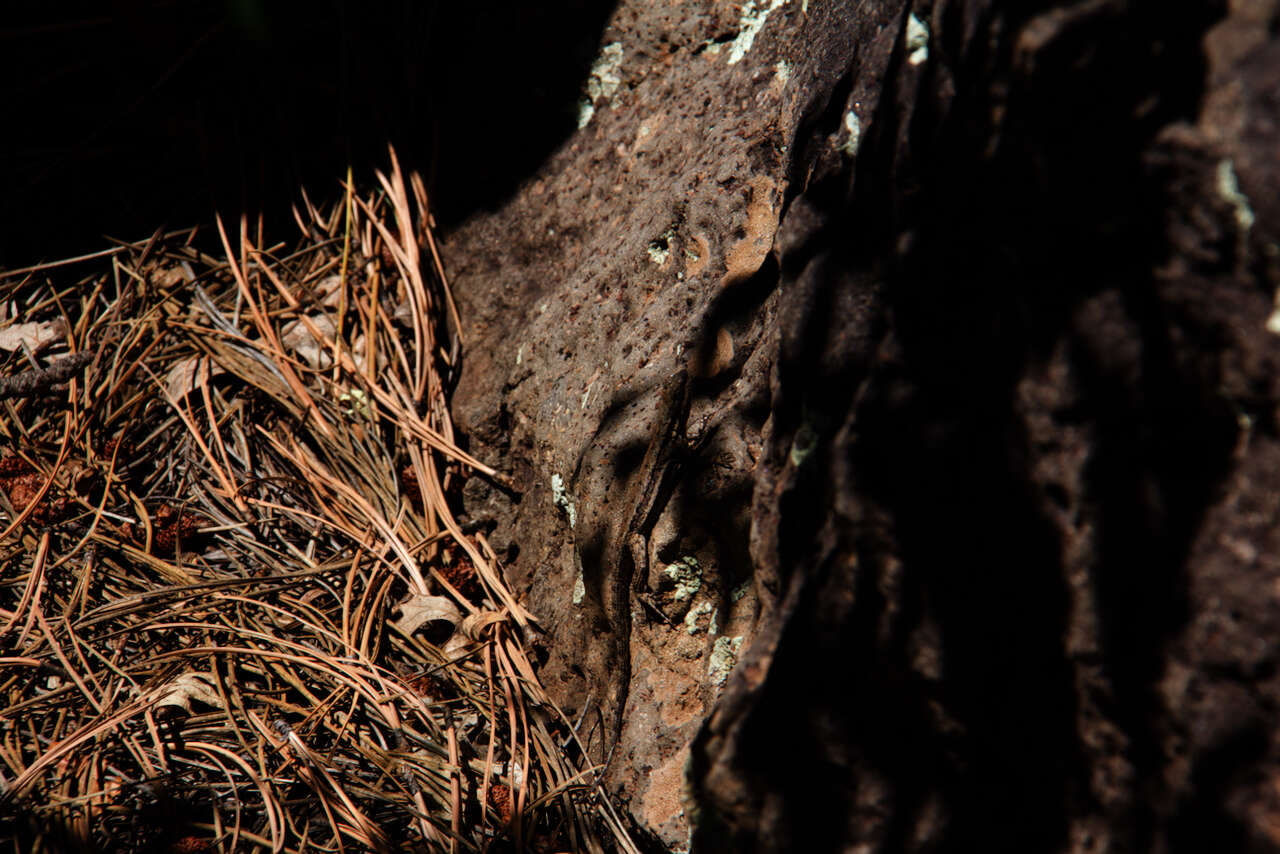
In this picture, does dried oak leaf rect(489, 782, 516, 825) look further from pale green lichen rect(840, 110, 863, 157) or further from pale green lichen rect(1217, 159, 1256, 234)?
pale green lichen rect(1217, 159, 1256, 234)

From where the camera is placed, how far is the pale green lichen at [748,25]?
1974 mm

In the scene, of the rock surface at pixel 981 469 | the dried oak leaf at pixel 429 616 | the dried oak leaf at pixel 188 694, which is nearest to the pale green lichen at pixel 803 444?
the rock surface at pixel 981 469

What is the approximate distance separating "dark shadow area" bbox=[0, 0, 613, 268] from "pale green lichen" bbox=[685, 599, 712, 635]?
1.59 metres

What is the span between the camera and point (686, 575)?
164 cm

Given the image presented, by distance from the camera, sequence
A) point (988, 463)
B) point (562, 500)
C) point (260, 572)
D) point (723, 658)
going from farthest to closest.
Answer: point (260, 572)
point (562, 500)
point (723, 658)
point (988, 463)

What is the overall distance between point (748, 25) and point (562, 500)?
4.23 ft

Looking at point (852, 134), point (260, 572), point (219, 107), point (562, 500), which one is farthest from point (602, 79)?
point (260, 572)

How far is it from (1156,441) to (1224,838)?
0.41m

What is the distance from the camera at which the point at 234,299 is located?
2607mm

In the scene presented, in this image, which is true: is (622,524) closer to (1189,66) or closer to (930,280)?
(930,280)

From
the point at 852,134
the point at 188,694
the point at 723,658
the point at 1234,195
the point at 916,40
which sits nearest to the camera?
the point at 1234,195

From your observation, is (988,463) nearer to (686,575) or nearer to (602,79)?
A: (686,575)

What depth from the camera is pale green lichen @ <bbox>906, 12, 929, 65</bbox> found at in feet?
3.94

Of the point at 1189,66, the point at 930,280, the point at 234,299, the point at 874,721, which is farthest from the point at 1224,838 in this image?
the point at 234,299
